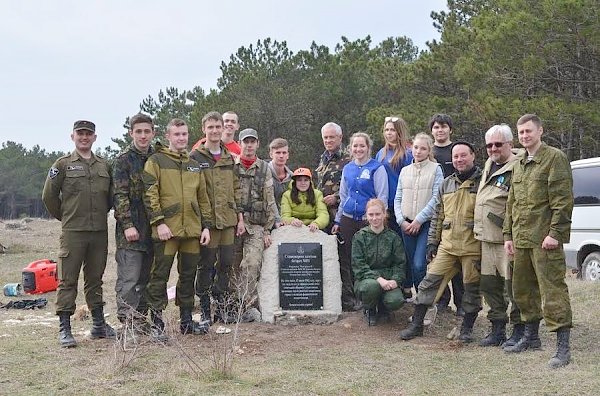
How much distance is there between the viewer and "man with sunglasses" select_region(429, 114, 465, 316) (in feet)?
21.8

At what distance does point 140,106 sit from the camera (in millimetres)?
38625

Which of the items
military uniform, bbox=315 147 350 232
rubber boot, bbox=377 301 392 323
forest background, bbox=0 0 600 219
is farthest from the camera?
forest background, bbox=0 0 600 219

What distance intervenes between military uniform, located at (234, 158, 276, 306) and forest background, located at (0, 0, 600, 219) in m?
11.6

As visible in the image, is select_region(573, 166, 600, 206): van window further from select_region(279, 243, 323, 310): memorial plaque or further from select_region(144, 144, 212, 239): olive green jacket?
select_region(144, 144, 212, 239): olive green jacket

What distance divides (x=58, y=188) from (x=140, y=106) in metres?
33.9

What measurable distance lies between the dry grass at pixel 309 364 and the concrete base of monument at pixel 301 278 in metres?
0.22

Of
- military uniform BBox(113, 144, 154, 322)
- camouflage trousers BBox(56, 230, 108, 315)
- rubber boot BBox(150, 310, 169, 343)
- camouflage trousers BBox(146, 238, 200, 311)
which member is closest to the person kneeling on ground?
camouflage trousers BBox(146, 238, 200, 311)

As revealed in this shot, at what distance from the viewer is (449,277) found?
6.20 meters

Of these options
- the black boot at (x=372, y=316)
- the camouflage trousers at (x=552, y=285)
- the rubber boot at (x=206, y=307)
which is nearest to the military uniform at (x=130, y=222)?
the rubber boot at (x=206, y=307)

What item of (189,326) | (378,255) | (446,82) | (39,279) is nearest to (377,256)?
(378,255)

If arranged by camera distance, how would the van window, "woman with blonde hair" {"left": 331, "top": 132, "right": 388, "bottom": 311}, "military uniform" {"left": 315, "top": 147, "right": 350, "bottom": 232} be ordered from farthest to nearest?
the van window < "military uniform" {"left": 315, "top": 147, "right": 350, "bottom": 232} < "woman with blonde hair" {"left": 331, "top": 132, "right": 388, "bottom": 311}

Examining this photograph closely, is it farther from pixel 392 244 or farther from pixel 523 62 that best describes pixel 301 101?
pixel 392 244

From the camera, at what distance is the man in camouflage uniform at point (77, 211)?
19.6 ft

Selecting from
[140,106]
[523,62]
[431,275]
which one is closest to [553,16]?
[523,62]
